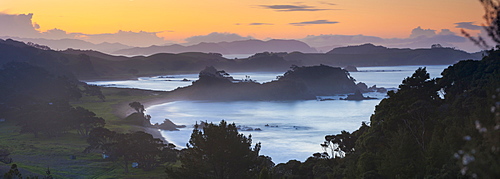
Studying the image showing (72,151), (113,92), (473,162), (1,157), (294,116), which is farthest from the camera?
(113,92)

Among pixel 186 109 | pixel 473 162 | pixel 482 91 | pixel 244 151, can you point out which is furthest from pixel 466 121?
pixel 186 109

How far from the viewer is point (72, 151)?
41656 millimetres

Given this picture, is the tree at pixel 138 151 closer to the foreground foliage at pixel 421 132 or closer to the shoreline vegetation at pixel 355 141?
the shoreline vegetation at pixel 355 141

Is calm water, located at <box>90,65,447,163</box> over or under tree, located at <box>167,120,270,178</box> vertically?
over

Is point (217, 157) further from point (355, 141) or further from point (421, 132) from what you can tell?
point (355, 141)

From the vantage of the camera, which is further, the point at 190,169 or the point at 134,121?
the point at 134,121

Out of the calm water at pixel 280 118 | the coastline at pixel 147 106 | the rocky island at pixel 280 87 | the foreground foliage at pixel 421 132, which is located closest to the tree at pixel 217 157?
the foreground foliage at pixel 421 132

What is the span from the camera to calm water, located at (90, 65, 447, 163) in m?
57.8

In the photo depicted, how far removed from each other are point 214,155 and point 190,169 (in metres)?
1.48

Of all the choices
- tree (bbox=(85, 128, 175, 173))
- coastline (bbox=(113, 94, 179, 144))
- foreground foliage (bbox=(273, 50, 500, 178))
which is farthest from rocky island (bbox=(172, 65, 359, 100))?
foreground foliage (bbox=(273, 50, 500, 178))

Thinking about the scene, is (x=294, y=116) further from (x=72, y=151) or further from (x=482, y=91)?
(x=482, y=91)

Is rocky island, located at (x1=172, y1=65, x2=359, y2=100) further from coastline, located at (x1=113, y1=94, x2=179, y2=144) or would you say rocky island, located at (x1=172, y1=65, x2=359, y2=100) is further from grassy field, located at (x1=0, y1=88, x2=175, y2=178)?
grassy field, located at (x1=0, y1=88, x2=175, y2=178)

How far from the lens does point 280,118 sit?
3285 inches

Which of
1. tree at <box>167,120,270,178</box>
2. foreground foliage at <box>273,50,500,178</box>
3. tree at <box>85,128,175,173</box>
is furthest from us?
tree at <box>85,128,175,173</box>
